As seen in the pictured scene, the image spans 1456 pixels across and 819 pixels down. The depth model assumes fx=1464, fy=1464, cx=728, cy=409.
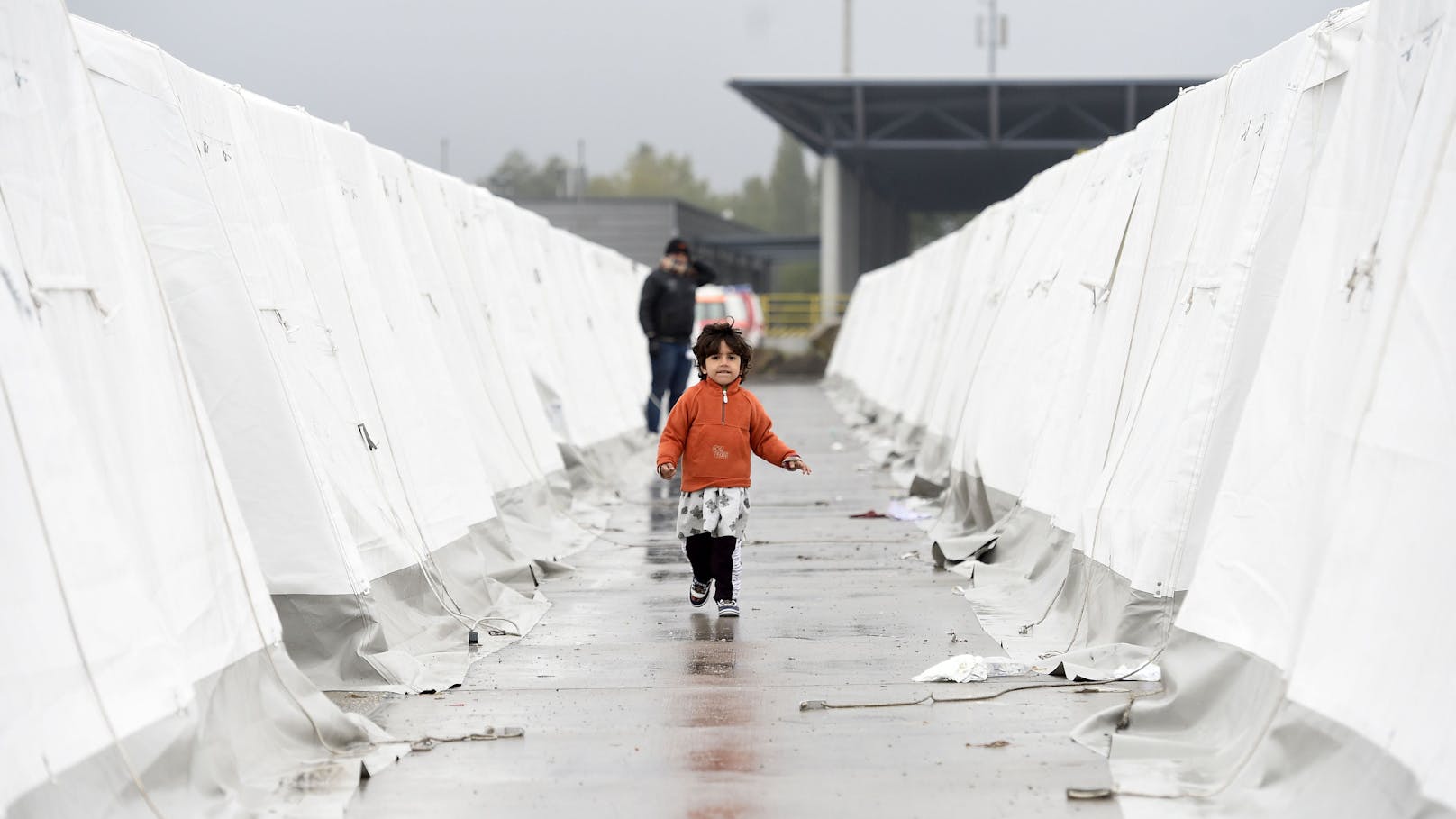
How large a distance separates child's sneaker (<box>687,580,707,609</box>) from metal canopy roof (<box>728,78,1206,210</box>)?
101 ft

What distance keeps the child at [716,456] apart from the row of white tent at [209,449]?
2.90 ft

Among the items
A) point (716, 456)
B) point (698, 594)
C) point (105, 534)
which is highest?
point (105, 534)

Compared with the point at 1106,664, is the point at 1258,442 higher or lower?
higher

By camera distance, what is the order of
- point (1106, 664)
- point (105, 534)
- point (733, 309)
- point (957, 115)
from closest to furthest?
point (105, 534)
point (1106, 664)
point (957, 115)
point (733, 309)

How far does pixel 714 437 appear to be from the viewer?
7.07m

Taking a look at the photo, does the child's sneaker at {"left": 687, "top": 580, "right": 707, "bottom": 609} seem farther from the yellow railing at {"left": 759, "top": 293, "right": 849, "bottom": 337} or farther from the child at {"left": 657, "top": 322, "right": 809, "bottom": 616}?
the yellow railing at {"left": 759, "top": 293, "right": 849, "bottom": 337}

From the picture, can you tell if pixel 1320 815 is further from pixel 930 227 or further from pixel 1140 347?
pixel 930 227

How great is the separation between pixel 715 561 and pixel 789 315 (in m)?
51.8

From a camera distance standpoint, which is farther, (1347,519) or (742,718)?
(742,718)

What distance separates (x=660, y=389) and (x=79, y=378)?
Result: 10.7m

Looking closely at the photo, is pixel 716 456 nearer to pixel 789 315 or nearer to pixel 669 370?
pixel 669 370

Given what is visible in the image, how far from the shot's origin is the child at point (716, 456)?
695cm

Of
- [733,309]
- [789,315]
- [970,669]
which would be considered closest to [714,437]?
[970,669]

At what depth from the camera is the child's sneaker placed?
7.04m
